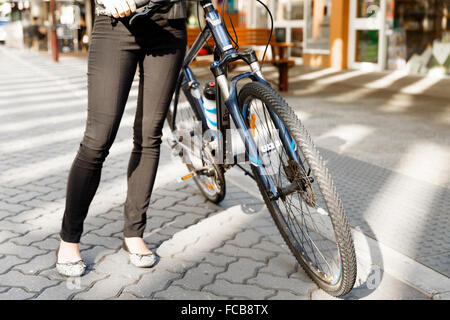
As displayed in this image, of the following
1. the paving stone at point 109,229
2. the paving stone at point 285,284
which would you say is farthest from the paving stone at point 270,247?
the paving stone at point 109,229

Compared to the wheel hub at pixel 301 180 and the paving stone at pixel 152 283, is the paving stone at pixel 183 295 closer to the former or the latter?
the paving stone at pixel 152 283

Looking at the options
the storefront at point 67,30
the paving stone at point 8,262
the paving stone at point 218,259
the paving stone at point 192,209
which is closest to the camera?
the paving stone at point 8,262

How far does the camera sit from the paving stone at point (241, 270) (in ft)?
9.21

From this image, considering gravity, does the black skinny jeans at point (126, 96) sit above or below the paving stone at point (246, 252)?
above

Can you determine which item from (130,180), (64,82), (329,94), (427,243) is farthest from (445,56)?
(130,180)

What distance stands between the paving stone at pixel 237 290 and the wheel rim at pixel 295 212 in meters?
0.26

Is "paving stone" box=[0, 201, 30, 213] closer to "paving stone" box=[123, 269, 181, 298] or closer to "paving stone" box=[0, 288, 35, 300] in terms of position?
"paving stone" box=[0, 288, 35, 300]

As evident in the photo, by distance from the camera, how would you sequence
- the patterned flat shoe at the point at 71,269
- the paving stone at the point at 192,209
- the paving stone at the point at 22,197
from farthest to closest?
1. the paving stone at the point at 22,197
2. the paving stone at the point at 192,209
3. the patterned flat shoe at the point at 71,269

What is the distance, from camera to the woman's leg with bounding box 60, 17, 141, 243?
8.48ft

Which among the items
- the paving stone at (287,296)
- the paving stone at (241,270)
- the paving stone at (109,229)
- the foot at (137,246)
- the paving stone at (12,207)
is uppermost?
the foot at (137,246)

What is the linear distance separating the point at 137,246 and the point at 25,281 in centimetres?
55

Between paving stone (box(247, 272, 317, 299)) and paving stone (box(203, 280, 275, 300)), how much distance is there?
5cm

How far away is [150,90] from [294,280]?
1.12m
